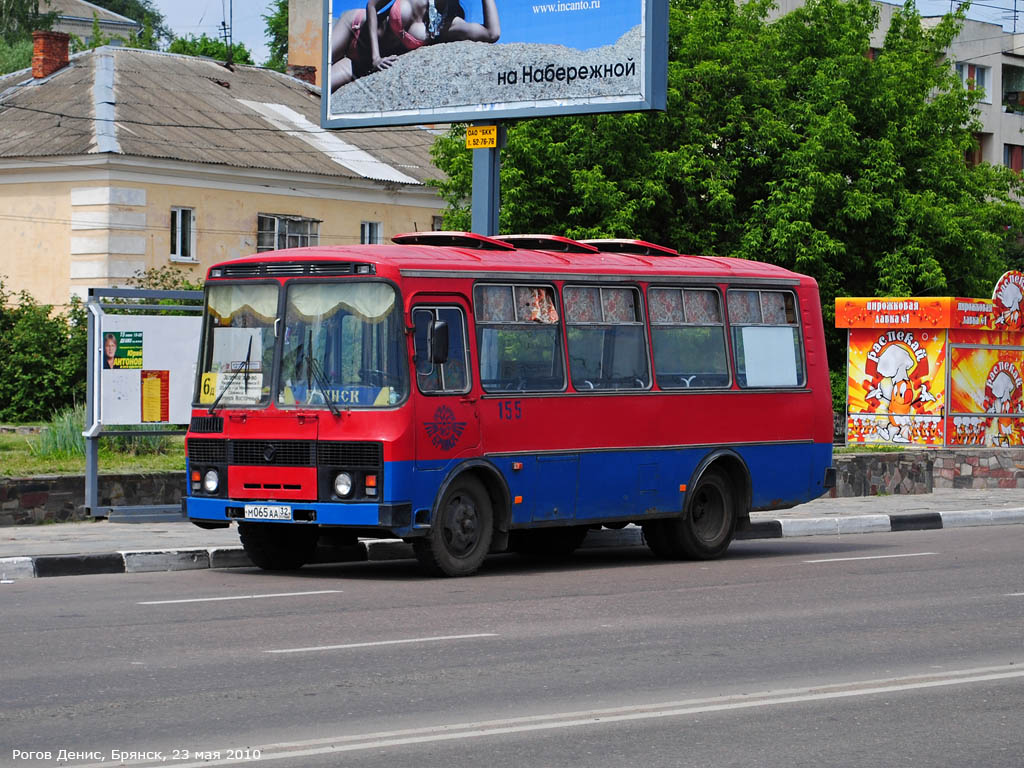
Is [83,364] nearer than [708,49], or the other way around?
[83,364]

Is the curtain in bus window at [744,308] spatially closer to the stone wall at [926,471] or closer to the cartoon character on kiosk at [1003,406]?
the stone wall at [926,471]

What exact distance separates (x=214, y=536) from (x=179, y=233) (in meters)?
24.7

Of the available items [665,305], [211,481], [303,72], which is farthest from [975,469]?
[303,72]

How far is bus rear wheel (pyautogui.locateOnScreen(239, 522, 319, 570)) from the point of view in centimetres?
1520

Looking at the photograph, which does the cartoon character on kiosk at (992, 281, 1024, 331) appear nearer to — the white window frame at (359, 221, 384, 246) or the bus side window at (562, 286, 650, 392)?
the bus side window at (562, 286, 650, 392)

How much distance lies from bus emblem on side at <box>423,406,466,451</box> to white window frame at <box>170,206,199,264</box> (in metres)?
27.3

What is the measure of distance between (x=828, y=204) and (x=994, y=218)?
17.8 ft

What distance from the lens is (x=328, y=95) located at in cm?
2397

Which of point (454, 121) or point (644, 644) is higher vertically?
point (454, 121)

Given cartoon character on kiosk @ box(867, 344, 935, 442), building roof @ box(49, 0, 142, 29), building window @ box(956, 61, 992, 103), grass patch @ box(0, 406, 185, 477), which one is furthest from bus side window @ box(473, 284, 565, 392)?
building roof @ box(49, 0, 142, 29)

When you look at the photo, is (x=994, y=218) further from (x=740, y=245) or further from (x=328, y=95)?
(x=328, y=95)

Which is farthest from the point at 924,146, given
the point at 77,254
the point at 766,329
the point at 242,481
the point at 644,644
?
the point at 644,644

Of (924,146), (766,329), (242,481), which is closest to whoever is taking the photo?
(242,481)

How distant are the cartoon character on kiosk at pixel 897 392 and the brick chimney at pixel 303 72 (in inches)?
1122
